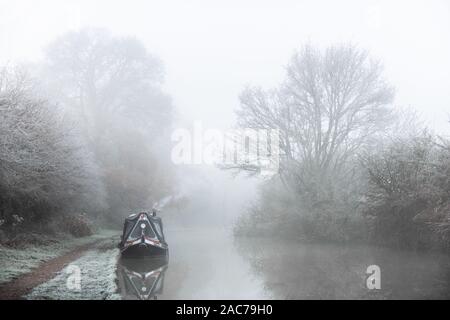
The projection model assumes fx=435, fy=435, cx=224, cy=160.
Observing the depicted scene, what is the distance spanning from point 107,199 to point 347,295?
25.5 meters

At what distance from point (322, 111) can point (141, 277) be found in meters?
15.4

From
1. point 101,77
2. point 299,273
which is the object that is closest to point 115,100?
point 101,77

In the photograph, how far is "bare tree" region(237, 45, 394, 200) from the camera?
23.3 meters

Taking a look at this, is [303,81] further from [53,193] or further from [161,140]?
[161,140]

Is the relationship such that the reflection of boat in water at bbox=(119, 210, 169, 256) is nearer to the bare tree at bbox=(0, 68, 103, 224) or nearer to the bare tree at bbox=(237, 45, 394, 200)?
the bare tree at bbox=(0, 68, 103, 224)

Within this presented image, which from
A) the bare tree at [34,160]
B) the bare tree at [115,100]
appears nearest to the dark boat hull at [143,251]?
the bare tree at [34,160]

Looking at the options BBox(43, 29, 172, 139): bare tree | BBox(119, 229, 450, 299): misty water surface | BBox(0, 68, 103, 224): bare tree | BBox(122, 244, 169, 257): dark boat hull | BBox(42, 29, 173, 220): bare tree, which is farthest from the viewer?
BBox(43, 29, 172, 139): bare tree

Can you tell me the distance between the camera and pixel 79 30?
38031 millimetres

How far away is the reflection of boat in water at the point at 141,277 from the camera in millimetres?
10167

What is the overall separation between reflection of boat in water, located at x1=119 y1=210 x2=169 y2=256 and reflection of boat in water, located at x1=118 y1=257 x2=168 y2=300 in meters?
0.33

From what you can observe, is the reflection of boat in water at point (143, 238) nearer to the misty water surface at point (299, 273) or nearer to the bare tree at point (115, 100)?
the misty water surface at point (299, 273)

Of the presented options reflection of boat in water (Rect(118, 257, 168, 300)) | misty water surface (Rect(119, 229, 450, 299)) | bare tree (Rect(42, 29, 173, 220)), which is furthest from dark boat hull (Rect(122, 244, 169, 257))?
bare tree (Rect(42, 29, 173, 220))

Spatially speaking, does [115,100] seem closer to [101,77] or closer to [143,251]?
[101,77]

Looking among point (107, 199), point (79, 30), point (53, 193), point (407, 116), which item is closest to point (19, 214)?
point (53, 193)
